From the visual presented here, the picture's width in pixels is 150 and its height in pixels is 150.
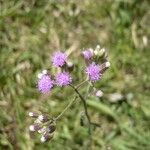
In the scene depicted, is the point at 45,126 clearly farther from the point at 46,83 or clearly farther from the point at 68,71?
the point at 68,71

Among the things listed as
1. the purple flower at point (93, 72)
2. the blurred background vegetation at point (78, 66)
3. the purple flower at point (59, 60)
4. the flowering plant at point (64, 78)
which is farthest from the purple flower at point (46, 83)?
the blurred background vegetation at point (78, 66)

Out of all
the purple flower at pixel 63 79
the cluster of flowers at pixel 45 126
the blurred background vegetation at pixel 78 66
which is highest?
the blurred background vegetation at pixel 78 66

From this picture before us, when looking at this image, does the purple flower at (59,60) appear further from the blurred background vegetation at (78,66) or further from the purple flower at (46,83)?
the blurred background vegetation at (78,66)

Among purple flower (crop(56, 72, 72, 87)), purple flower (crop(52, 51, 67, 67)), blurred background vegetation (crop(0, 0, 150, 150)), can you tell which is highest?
blurred background vegetation (crop(0, 0, 150, 150))

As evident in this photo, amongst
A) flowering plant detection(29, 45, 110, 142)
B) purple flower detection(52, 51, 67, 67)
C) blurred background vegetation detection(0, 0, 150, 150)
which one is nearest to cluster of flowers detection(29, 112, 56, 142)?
flowering plant detection(29, 45, 110, 142)

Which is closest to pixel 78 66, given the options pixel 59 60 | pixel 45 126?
pixel 59 60

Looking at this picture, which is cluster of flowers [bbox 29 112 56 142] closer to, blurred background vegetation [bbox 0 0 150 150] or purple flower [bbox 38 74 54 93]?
purple flower [bbox 38 74 54 93]

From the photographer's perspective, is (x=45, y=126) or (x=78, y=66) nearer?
(x=45, y=126)

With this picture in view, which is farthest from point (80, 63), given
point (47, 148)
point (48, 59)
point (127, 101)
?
point (47, 148)
